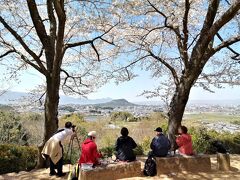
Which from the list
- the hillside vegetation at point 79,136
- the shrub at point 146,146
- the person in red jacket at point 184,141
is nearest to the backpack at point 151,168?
the person in red jacket at point 184,141

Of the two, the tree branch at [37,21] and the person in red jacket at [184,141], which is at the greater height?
the tree branch at [37,21]

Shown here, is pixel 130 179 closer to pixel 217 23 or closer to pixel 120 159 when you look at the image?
pixel 120 159

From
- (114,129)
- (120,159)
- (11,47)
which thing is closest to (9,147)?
(11,47)

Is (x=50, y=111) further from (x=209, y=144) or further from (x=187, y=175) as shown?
(x=209, y=144)

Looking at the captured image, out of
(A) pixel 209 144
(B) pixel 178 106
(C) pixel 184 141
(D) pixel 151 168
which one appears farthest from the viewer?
(A) pixel 209 144

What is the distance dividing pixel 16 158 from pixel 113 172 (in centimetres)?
498

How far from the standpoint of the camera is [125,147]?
325 inches

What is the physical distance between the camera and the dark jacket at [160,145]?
855 centimetres

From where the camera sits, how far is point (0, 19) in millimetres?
9773

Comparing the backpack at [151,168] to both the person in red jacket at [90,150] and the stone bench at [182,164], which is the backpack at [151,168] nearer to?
the stone bench at [182,164]

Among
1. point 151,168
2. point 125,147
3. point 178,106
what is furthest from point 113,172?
point 178,106

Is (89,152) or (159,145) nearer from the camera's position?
(89,152)

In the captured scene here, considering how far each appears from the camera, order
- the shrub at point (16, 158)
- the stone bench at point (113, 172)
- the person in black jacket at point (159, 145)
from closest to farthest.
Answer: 1. the stone bench at point (113, 172)
2. the person in black jacket at point (159, 145)
3. the shrub at point (16, 158)

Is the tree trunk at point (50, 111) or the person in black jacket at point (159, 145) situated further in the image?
the tree trunk at point (50, 111)
